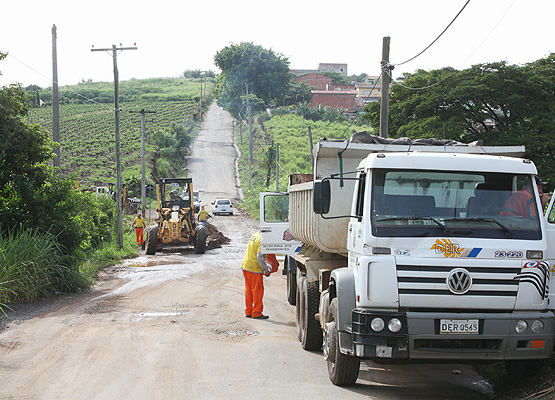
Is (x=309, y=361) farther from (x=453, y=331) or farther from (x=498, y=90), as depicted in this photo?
(x=498, y=90)

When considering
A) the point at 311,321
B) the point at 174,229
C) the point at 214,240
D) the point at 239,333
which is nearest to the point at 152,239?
the point at 174,229

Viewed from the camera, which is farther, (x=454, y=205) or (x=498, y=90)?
(x=498, y=90)

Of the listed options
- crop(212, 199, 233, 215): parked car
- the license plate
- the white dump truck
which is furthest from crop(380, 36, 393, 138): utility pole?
crop(212, 199, 233, 215): parked car

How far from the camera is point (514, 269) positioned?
6.42 m

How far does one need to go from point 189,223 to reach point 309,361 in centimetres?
1826

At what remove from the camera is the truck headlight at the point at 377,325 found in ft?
21.0

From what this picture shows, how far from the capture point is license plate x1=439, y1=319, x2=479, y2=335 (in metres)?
6.32

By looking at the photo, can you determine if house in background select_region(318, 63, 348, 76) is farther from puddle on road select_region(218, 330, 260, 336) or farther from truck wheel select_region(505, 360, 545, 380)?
truck wheel select_region(505, 360, 545, 380)

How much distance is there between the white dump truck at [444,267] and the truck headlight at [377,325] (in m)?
0.01

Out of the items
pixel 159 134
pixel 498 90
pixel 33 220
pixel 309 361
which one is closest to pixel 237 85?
pixel 159 134

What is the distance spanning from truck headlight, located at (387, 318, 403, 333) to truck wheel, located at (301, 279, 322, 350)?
2.96 metres

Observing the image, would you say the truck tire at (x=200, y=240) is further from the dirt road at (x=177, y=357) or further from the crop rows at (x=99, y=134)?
the crop rows at (x=99, y=134)

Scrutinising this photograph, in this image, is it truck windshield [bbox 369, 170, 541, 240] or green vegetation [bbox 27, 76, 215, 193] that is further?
green vegetation [bbox 27, 76, 215, 193]

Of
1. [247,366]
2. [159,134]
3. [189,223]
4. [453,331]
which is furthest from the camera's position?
[159,134]
